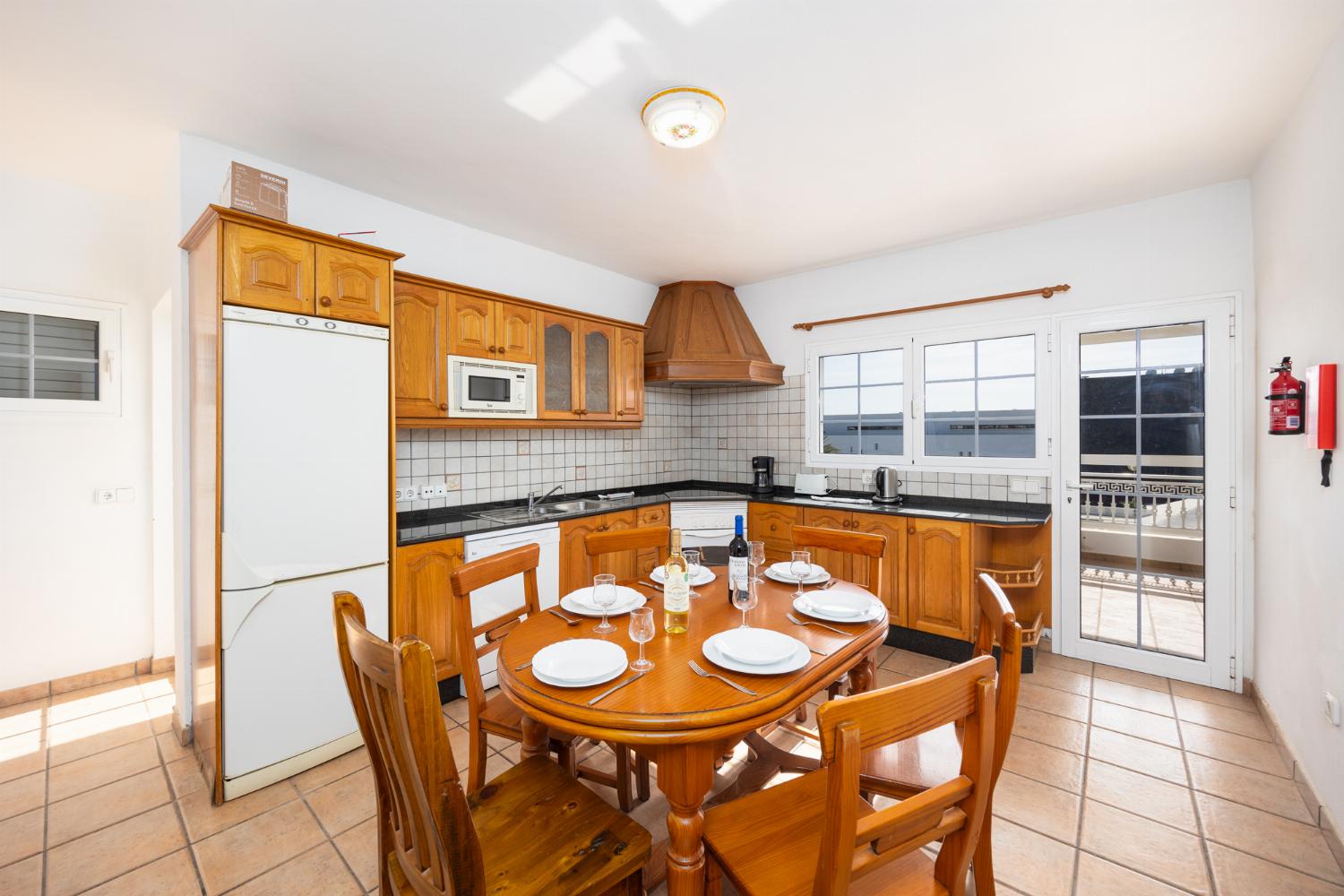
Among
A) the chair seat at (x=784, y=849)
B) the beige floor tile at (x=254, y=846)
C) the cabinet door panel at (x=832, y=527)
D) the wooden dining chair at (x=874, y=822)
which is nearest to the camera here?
the wooden dining chair at (x=874, y=822)

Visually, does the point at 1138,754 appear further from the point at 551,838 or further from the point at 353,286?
the point at 353,286

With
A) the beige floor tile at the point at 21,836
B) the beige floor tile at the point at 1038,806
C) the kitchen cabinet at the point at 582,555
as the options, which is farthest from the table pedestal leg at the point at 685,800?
the beige floor tile at the point at 21,836

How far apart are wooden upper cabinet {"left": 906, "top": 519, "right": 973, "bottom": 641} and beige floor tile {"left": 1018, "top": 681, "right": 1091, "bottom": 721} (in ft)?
1.22

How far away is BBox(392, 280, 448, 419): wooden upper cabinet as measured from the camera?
2.72 meters

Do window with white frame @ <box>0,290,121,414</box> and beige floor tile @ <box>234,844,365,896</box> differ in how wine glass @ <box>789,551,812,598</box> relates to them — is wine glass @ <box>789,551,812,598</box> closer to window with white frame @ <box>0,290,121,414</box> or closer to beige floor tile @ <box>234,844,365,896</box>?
beige floor tile @ <box>234,844,365,896</box>

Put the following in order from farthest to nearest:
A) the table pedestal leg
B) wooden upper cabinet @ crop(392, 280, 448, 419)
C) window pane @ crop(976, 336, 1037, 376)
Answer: window pane @ crop(976, 336, 1037, 376)
wooden upper cabinet @ crop(392, 280, 448, 419)
the table pedestal leg

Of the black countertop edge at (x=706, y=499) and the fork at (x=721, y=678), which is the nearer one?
the fork at (x=721, y=678)

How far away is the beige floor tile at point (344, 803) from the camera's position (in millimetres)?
1911

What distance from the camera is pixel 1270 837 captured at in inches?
70.6

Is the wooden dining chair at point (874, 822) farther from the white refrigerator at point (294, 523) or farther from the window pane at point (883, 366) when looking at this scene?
the window pane at point (883, 366)

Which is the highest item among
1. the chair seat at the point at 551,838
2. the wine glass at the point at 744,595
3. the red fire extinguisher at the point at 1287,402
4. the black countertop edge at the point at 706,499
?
the red fire extinguisher at the point at 1287,402

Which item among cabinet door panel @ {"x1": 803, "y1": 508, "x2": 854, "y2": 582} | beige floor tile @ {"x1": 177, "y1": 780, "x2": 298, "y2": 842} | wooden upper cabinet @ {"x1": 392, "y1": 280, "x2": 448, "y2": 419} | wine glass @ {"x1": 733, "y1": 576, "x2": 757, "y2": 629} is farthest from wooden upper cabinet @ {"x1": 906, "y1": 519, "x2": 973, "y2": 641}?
beige floor tile @ {"x1": 177, "y1": 780, "x2": 298, "y2": 842}

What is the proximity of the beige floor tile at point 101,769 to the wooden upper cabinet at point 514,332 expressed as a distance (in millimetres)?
2311

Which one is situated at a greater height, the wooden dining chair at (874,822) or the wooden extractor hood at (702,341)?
the wooden extractor hood at (702,341)
